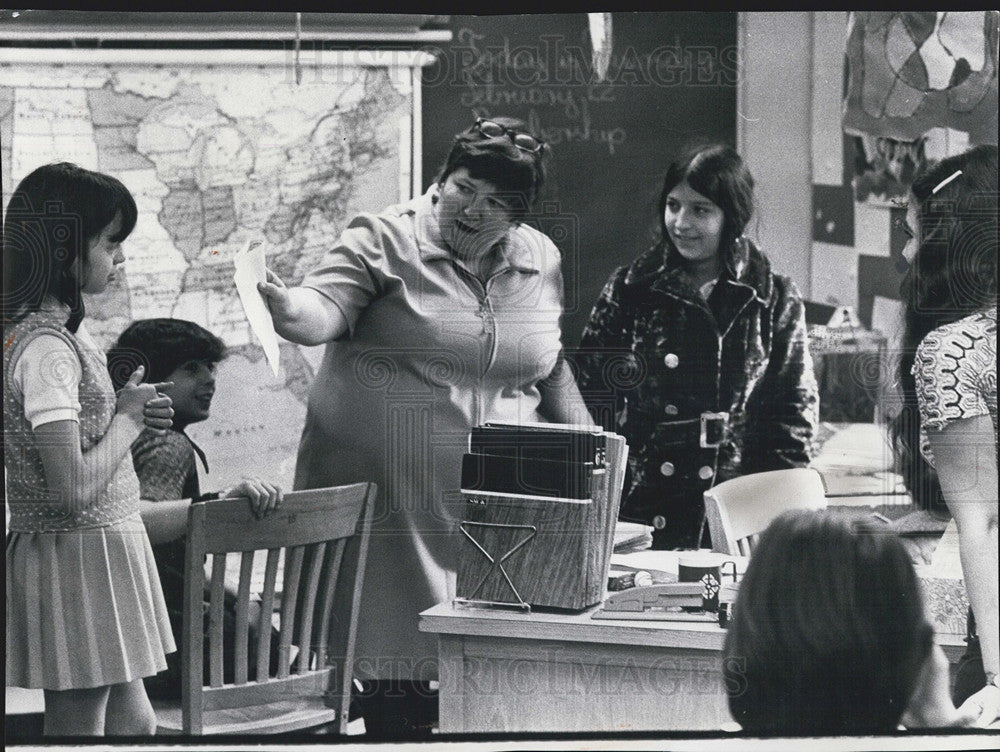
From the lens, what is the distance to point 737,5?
12.4ft

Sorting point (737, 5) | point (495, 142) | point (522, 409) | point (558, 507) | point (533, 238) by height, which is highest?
point (737, 5)

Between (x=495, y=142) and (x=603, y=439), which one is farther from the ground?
(x=495, y=142)

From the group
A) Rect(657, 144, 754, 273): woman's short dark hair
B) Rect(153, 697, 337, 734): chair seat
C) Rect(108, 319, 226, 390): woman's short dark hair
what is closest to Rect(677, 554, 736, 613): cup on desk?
Rect(657, 144, 754, 273): woman's short dark hair

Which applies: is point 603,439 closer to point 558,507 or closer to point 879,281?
point 558,507

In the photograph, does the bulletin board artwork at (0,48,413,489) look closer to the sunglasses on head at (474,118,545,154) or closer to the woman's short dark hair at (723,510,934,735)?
the sunglasses on head at (474,118,545,154)

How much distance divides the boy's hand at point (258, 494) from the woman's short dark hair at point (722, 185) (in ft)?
4.22

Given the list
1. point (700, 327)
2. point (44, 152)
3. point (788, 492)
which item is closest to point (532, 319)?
point (700, 327)

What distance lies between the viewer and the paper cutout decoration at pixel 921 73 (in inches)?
150

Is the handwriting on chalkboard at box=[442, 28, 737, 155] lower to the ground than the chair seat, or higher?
higher

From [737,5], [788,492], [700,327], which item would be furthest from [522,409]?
[737,5]

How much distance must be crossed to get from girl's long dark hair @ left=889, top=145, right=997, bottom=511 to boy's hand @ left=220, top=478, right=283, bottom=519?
1.78 meters

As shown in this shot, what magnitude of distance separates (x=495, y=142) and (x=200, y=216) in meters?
0.84

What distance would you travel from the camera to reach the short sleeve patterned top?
383 cm

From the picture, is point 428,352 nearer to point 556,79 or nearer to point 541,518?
point 541,518
